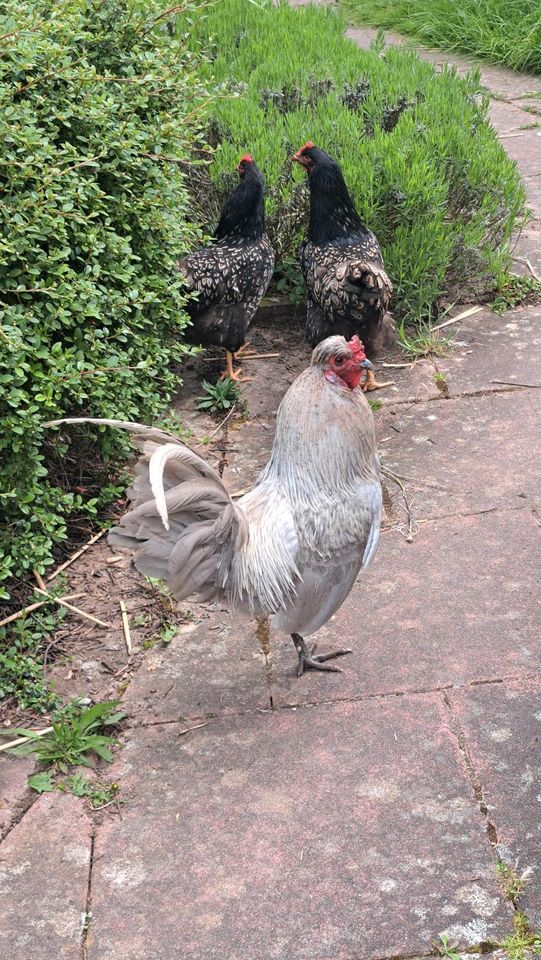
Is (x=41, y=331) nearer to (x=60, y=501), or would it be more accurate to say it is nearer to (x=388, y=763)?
(x=60, y=501)

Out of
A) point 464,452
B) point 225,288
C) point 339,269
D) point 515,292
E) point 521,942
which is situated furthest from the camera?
point 515,292

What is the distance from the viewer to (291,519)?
3.38 m

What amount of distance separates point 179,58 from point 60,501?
2429 millimetres

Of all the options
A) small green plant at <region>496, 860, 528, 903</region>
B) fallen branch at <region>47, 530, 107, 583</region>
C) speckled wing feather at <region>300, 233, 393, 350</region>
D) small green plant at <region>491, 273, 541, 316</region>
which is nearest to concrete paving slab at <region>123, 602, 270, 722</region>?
fallen branch at <region>47, 530, 107, 583</region>

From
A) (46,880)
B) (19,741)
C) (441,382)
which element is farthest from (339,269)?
(46,880)

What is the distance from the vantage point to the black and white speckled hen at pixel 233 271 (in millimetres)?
5270

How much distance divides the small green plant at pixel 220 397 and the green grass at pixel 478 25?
24.2ft

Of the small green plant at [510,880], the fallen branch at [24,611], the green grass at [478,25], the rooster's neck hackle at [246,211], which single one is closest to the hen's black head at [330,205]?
the rooster's neck hackle at [246,211]

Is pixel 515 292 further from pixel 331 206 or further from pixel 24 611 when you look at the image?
pixel 24 611

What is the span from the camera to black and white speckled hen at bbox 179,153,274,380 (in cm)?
527

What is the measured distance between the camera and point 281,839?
2967mm

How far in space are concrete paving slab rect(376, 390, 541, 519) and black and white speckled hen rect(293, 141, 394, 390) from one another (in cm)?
49

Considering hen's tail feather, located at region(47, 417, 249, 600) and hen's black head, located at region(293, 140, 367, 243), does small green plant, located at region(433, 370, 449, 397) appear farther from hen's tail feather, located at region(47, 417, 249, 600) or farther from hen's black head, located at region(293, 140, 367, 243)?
hen's tail feather, located at region(47, 417, 249, 600)

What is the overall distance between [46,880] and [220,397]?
10.0 feet
